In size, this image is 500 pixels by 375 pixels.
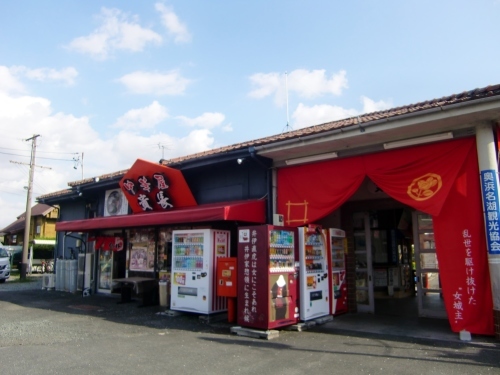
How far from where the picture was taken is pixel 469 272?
6.97 meters

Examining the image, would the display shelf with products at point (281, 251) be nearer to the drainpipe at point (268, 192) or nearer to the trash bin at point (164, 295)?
the drainpipe at point (268, 192)

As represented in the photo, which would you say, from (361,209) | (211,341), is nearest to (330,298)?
(361,209)

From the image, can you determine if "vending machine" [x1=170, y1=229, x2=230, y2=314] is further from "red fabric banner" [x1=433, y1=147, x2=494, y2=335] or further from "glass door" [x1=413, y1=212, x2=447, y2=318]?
"red fabric banner" [x1=433, y1=147, x2=494, y2=335]

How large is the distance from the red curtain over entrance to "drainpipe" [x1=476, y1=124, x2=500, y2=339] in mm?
165

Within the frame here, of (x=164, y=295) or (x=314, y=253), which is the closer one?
(x=314, y=253)

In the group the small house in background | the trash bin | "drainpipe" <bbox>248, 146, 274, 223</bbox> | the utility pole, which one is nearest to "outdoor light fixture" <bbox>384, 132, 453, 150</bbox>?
"drainpipe" <bbox>248, 146, 274, 223</bbox>

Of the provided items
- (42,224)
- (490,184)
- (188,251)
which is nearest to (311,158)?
(490,184)

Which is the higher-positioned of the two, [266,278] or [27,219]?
[27,219]

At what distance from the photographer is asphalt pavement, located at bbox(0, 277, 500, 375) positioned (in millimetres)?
5465

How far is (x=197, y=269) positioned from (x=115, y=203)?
257 inches

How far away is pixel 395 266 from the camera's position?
45.1 ft

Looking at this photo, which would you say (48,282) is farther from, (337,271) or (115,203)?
(337,271)

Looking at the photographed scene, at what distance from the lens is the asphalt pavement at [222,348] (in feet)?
17.9

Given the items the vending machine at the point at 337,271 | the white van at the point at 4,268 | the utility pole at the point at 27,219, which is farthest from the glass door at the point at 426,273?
the utility pole at the point at 27,219
